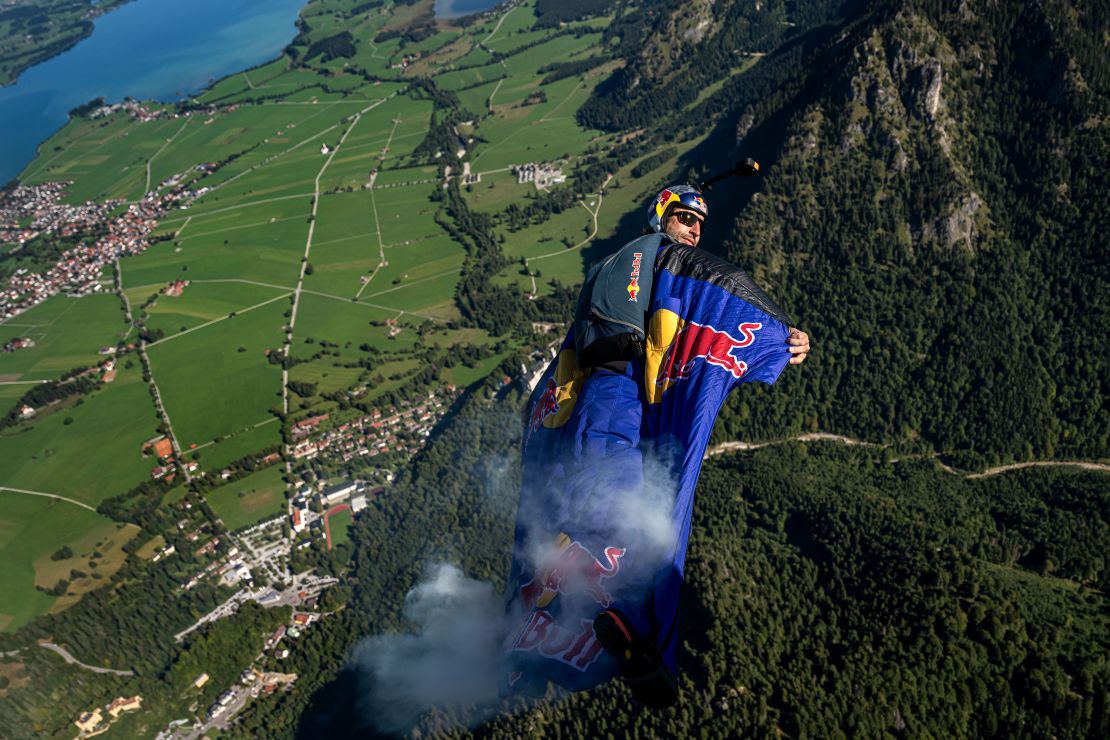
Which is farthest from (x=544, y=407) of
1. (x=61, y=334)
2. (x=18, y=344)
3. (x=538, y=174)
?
(x=538, y=174)

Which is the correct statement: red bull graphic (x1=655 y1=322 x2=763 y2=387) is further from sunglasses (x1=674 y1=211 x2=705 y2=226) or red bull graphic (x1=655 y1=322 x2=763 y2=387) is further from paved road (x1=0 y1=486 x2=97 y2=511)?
paved road (x1=0 y1=486 x2=97 y2=511)

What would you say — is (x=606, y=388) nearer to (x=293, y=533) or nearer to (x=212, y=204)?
(x=293, y=533)

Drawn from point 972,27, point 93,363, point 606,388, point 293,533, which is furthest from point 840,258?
point 93,363

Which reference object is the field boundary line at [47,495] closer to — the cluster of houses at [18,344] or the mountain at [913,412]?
the cluster of houses at [18,344]

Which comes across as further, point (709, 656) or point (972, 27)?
point (972, 27)

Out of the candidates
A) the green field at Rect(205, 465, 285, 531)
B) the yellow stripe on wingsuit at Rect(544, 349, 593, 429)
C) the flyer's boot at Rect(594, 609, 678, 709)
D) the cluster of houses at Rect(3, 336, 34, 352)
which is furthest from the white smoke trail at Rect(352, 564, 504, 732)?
the cluster of houses at Rect(3, 336, 34, 352)

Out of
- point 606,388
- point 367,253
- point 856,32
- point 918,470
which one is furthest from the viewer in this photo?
point 367,253
